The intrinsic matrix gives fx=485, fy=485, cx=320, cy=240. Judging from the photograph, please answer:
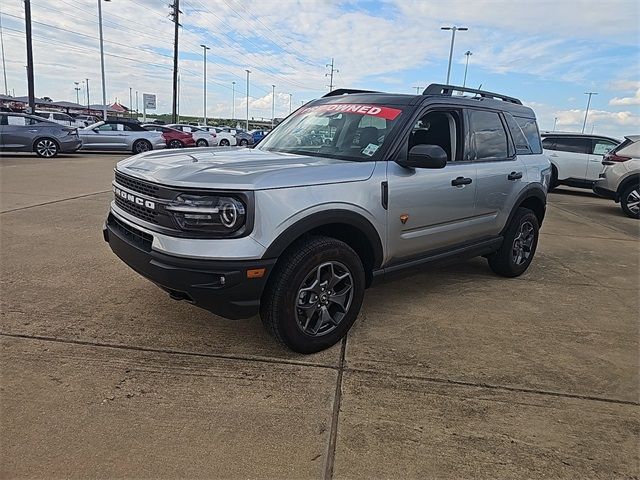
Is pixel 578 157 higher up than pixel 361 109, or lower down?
lower down

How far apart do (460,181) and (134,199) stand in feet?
8.53

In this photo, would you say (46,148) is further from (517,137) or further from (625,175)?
(625,175)

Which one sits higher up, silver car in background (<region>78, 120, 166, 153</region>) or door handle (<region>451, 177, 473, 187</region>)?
door handle (<region>451, 177, 473, 187</region>)

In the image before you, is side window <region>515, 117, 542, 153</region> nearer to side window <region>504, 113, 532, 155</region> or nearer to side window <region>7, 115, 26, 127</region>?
side window <region>504, 113, 532, 155</region>

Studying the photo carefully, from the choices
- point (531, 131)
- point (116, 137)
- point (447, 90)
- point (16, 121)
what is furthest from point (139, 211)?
A: point (116, 137)

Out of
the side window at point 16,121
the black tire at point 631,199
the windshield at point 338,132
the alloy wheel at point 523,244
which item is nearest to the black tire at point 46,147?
the side window at point 16,121

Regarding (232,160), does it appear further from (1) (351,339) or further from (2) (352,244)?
(1) (351,339)

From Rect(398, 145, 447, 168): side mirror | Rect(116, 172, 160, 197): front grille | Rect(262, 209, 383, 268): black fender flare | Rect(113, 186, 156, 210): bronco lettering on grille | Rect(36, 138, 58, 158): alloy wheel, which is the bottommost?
Rect(36, 138, 58, 158): alloy wheel

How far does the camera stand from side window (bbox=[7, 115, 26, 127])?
15.3 metres

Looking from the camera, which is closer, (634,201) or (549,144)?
(634,201)

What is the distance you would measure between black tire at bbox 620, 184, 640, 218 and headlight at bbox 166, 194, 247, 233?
34.2 feet

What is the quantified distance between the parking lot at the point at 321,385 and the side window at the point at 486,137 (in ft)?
4.35

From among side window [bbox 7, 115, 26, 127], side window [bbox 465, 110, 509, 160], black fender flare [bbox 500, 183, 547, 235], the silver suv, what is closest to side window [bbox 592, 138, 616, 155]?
black fender flare [bbox 500, 183, 547, 235]

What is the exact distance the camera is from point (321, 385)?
2924 mm
